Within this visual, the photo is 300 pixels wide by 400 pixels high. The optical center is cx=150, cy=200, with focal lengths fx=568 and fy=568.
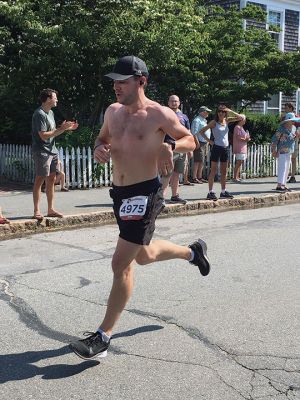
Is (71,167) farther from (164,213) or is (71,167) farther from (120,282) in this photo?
(120,282)

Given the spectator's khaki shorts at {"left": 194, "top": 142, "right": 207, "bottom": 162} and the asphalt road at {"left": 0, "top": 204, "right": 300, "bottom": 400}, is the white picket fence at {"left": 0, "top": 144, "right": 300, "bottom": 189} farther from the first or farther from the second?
the asphalt road at {"left": 0, "top": 204, "right": 300, "bottom": 400}

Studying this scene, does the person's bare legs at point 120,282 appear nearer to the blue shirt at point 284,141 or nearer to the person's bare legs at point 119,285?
the person's bare legs at point 119,285

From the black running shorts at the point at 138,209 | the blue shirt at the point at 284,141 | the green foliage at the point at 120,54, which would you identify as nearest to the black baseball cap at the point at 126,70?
the black running shorts at the point at 138,209

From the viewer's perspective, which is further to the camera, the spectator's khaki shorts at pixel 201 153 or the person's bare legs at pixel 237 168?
the person's bare legs at pixel 237 168

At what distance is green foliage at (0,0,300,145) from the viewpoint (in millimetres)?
12867

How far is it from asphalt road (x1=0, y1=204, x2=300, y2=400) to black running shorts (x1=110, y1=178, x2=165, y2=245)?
2.73ft

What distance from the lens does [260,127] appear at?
58.5ft

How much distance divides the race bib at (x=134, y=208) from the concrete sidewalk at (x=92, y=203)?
4.40 metres

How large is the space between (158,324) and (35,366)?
44.8 inches

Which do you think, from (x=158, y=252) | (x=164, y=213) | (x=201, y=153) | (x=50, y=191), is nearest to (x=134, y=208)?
(x=158, y=252)

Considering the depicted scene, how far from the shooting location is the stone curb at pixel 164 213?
8.15 metres

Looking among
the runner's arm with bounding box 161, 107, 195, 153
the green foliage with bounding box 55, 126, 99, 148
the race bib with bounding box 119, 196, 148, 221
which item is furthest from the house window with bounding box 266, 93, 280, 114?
the race bib with bounding box 119, 196, 148, 221

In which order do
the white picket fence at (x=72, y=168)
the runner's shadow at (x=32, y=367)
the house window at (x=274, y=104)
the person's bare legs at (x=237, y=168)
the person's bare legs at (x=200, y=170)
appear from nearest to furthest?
the runner's shadow at (x=32, y=367), the white picket fence at (x=72, y=168), the person's bare legs at (x=200, y=170), the person's bare legs at (x=237, y=168), the house window at (x=274, y=104)

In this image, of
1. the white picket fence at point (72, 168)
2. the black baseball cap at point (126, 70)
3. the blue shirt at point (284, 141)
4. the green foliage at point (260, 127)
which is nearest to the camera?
the black baseball cap at point (126, 70)
